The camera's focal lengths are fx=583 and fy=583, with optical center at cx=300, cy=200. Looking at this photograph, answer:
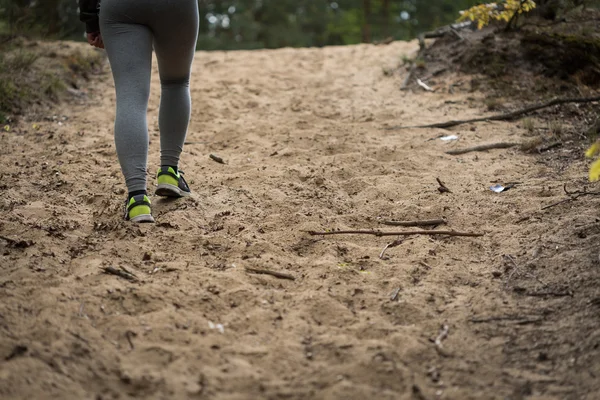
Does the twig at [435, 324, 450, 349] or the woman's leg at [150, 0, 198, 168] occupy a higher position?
the woman's leg at [150, 0, 198, 168]

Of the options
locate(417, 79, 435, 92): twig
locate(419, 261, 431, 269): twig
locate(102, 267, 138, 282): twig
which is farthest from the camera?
locate(417, 79, 435, 92): twig

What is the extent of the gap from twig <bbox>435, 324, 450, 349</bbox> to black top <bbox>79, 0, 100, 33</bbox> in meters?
2.09

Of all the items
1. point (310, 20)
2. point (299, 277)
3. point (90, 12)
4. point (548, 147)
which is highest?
point (90, 12)

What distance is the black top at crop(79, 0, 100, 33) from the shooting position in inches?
107

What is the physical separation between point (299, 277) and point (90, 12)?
1.59 meters

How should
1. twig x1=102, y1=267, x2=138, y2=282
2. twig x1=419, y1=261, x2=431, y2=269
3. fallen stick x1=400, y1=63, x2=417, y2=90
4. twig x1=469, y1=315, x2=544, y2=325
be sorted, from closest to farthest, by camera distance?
twig x1=469, y1=315, x2=544, y2=325 < twig x1=102, y1=267, x2=138, y2=282 < twig x1=419, y1=261, x2=431, y2=269 < fallen stick x1=400, y1=63, x2=417, y2=90

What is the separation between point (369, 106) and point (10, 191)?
3063 millimetres

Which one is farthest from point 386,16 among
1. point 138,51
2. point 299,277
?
point 299,277

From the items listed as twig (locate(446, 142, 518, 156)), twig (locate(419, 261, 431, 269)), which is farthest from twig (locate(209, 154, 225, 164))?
twig (locate(419, 261, 431, 269))

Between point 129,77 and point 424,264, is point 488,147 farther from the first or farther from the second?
point 129,77

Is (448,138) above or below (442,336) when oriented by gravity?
below

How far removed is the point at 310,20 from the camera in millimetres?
17875

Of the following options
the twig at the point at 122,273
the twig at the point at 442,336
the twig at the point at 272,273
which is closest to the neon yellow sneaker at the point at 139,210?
the twig at the point at 122,273

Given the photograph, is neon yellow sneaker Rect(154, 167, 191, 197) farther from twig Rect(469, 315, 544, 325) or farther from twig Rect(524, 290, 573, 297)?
twig Rect(524, 290, 573, 297)
